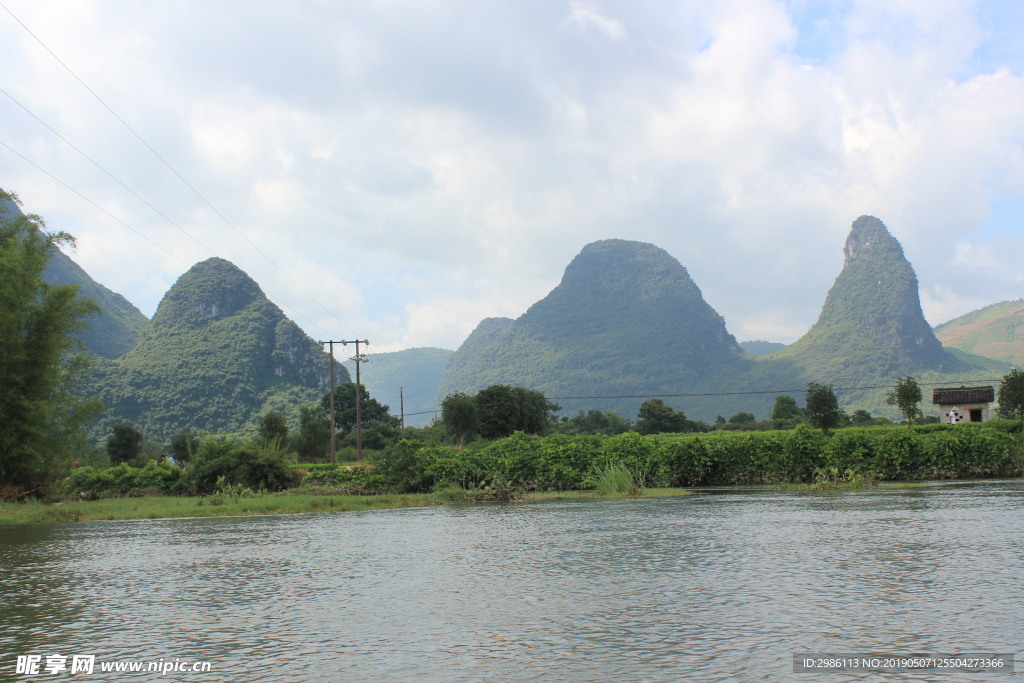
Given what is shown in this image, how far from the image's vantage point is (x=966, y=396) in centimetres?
6275

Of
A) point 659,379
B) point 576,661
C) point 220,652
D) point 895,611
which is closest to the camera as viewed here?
point 576,661

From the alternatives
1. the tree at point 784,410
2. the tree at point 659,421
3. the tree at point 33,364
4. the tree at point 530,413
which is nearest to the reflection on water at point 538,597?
the tree at point 33,364

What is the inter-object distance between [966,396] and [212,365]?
9631cm

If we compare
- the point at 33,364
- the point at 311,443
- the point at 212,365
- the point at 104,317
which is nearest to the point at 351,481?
the point at 33,364

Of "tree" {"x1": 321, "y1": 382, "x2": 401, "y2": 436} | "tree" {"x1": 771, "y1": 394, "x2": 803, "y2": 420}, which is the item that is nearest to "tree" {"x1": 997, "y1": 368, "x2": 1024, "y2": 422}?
"tree" {"x1": 771, "y1": 394, "x2": 803, "y2": 420}

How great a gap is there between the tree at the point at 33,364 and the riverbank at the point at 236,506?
1.35 metres

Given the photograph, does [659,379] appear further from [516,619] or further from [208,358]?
[516,619]

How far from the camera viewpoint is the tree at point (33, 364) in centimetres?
2159

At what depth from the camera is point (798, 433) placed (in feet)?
80.9

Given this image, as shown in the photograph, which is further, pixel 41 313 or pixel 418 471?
pixel 418 471

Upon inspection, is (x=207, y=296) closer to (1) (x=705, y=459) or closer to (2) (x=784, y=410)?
(2) (x=784, y=410)

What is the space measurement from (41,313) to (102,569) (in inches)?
581

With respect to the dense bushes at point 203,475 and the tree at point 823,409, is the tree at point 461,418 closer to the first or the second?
the tree at point 823,409

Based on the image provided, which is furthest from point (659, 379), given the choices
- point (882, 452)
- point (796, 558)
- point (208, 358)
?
point (796, 558)
